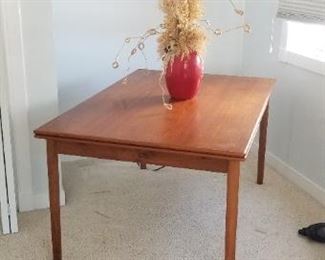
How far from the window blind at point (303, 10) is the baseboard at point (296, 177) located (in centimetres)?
88

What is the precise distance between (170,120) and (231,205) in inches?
17.6

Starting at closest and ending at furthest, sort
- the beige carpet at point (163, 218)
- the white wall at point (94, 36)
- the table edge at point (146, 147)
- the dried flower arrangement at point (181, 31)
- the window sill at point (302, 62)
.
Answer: the table edge at point (146, 147)
the dried flower arrangement at point (181, 31)
the beige carpet at point (163, 218)
the window sill at point (302, 62)
the white wall at point (94, 36)

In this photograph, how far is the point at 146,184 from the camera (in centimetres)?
291

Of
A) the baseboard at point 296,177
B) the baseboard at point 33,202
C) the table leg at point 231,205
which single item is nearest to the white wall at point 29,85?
the baseboard at point 33,202

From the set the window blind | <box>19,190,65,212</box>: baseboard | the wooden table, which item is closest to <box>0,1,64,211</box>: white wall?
<box>19,190,65,212</box>: baseboard

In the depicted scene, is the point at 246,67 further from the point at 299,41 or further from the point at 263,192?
the point at 263,192

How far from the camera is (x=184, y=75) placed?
2.23 metres

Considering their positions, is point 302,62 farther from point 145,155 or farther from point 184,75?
point 145,155

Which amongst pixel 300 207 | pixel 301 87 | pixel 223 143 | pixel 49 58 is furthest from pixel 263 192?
pixel 49 58

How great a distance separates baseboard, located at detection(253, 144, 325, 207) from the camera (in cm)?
274

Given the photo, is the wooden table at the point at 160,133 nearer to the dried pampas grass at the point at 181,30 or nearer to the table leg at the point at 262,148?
the dried pampas grass at the point at 181,30

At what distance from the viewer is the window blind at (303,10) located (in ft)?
8.37

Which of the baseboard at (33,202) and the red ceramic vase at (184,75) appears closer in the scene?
the red ceramic vase at (184,75)

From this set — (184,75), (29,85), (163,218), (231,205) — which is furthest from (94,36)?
(231,205)
